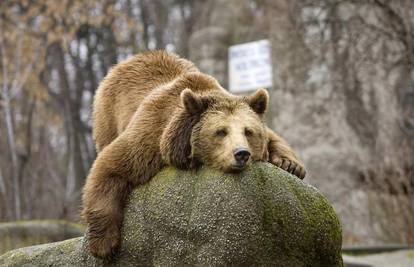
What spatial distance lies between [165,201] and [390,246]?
4.70 m

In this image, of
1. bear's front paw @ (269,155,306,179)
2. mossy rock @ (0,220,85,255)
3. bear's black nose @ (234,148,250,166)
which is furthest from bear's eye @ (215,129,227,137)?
mossy rock @ (0,220,85,255)

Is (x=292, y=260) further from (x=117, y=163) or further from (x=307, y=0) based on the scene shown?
(x=307, y=0)

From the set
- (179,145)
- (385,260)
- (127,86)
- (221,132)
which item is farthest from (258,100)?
(385,260)

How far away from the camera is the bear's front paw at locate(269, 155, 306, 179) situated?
12.9ft

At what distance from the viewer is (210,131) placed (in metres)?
3.54

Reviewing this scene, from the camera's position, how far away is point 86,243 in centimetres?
379

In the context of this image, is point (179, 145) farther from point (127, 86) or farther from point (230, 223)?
point (127, 86)

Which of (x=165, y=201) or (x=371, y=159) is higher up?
(x=165, y=201)

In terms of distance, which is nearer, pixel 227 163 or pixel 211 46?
pixel 227 163

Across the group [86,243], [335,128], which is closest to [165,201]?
[86,243]

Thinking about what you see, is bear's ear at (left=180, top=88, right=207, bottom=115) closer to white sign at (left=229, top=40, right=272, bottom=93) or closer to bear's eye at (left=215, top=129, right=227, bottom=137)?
bear's eye at (left=215, top=129, right=227, bottom=137)

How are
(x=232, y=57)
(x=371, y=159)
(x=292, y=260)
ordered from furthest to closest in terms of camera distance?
(x=232, y=57) → (x=371, y=159) → (x=292, y=260)

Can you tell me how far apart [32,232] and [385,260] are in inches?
146

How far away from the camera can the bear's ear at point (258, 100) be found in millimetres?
3807
